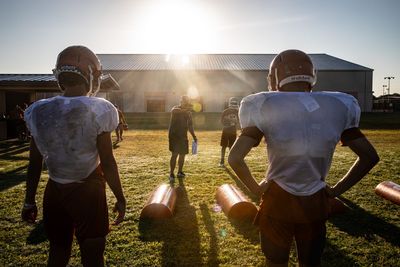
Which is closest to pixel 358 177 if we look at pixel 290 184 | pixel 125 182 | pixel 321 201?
pixel 321 201

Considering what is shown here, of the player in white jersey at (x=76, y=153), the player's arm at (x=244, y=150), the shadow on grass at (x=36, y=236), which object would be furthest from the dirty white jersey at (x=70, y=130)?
the shadow on grass at (x=36, y=236)

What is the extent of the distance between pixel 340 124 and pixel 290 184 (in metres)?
0.52

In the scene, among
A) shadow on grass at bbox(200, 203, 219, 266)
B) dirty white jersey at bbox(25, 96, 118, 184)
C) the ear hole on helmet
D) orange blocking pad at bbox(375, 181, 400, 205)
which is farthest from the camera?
orange blocking pad at bbox(375, 181, 400, 205)

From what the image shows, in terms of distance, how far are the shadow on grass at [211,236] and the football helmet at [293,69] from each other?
9.82 ft

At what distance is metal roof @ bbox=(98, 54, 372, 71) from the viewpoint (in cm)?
3981

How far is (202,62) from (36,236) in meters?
39.4

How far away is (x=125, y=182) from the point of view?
871 centimetres

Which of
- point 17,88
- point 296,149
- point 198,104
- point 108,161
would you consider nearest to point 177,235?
point 108,161

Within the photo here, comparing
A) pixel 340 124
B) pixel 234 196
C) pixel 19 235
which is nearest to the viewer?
pixel 340 124

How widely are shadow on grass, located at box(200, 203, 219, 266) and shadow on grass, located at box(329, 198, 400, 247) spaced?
2264 mm

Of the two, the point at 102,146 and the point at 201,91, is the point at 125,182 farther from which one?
the point at 201,91

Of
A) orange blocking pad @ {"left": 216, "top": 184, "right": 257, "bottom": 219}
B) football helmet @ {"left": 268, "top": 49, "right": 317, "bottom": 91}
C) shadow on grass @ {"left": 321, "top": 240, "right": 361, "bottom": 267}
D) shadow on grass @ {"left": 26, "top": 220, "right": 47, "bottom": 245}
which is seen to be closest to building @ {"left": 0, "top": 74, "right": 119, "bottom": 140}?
shadow on grass @ {"left": 26, "top": 220, "right": 47, "bottom": 245}

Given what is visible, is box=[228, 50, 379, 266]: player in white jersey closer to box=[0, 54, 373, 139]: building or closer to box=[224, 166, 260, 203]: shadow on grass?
box=[224, 166, 260, 203]: shadow on grass

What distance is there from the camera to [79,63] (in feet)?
7.67
